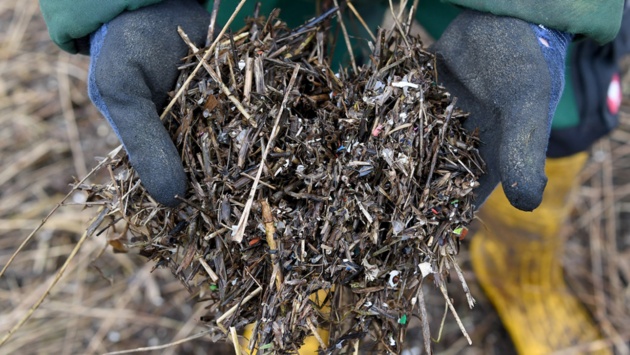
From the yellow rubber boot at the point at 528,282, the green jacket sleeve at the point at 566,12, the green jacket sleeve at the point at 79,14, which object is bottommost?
the yellow rubber boot at the point at 528,282

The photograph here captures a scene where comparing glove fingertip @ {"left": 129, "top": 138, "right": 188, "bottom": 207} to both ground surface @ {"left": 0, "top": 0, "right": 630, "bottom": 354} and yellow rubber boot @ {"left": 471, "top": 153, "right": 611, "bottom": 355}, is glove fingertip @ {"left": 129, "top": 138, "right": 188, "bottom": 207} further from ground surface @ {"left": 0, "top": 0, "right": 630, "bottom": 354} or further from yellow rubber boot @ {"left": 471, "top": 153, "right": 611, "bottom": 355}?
yellow rubber boot @ {"left": 471, "top": 153, "right": 611, "bottom": 355}

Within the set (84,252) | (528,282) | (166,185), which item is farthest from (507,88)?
(84,252)

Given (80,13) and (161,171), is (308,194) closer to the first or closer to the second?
(161,171)

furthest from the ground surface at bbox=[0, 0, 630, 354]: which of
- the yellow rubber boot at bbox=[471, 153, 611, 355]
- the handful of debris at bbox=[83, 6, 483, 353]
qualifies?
the handful of debris at bbox=[83, 6, 483, 353]

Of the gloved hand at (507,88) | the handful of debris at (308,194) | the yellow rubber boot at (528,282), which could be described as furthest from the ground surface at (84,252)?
the gloved hand at (507,88)

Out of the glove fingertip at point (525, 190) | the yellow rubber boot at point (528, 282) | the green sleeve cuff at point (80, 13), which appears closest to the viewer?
the glove fingertip at point (525, 190)

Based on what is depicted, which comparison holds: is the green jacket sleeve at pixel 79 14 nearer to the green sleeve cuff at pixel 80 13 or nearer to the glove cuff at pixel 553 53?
the green sleeve cuff at pixel 80 13
